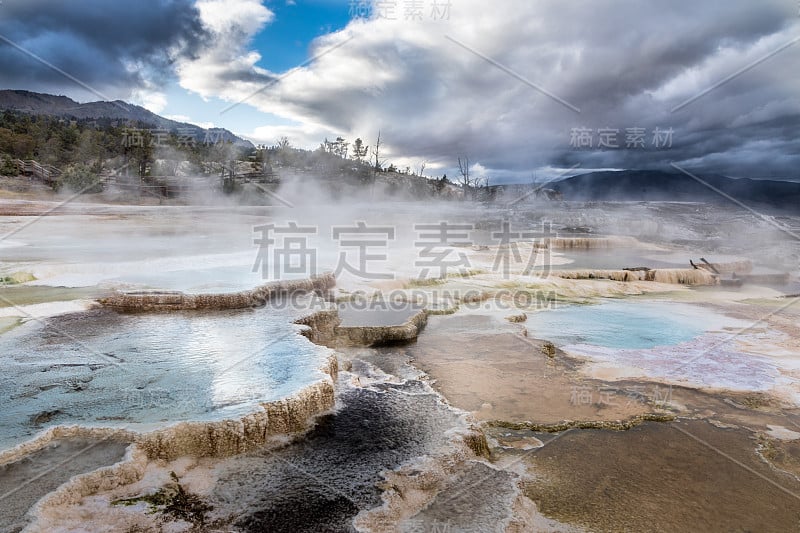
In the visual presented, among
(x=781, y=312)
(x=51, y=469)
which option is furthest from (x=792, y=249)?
(x=51, y=469)

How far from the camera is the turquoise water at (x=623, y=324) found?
6418mm

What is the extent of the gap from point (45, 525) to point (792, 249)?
2330 centimetres

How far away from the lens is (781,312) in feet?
27.7

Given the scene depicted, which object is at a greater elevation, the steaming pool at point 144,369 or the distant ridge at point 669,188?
the distant ridge at point 669,188

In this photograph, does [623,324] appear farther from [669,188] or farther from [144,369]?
[669,188]

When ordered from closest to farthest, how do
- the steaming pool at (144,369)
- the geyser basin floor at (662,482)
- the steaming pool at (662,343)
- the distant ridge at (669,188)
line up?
1. the geyser basin floor at (662,482)
2. the steaming pool at (144,369)
3. the steaming pool at (662,343)
4. the distant ridge at (669,188)

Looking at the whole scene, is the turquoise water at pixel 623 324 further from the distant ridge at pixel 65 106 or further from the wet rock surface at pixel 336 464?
the distant ridge at pixel 65 106

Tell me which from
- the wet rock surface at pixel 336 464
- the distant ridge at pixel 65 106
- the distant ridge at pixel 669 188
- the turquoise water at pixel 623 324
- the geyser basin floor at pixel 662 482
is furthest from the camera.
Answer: the distant ridge at pixel 65 106

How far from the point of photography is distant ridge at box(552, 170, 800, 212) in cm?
5566

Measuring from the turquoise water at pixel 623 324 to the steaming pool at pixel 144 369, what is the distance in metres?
3.73

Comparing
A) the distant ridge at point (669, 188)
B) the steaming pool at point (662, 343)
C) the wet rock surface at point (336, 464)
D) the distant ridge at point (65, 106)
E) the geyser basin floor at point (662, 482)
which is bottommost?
the geyser basin floor at point (662, 482)

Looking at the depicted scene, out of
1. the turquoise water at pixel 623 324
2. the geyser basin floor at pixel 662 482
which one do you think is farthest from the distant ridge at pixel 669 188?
the geyser basin floor at pixel 662 482

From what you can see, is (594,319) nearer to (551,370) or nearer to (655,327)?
(655,327)

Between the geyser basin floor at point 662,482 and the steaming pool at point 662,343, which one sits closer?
the geyser basin floor at point 662,482
